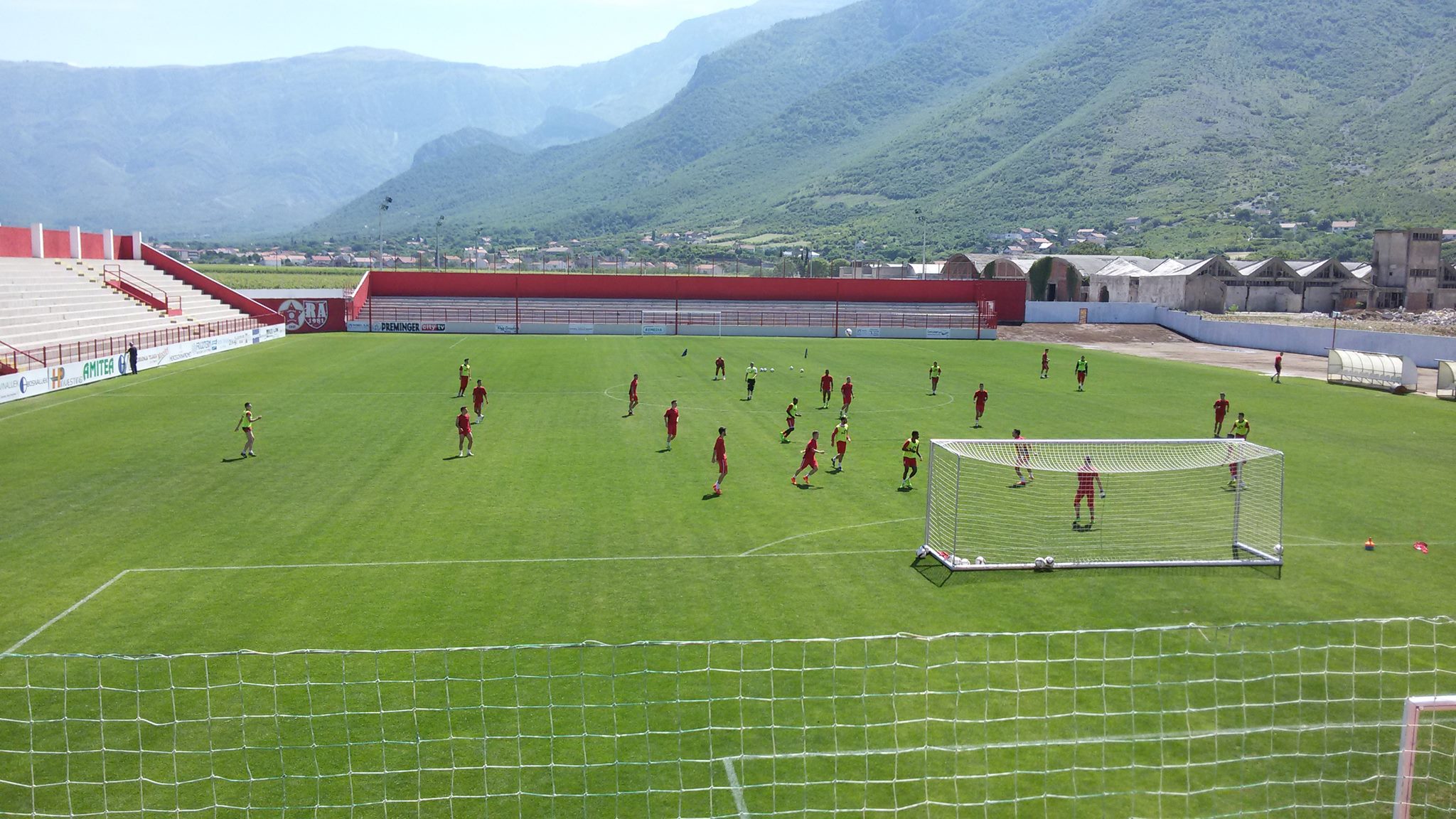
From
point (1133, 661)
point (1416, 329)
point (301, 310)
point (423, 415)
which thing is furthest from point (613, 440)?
point (1416, 329)

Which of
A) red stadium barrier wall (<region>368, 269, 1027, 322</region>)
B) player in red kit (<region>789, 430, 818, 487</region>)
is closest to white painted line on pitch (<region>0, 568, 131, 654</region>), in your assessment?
player in red kit (<region>789, 430, 818, 487</region>)

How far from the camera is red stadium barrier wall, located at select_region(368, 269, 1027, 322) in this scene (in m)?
82.5

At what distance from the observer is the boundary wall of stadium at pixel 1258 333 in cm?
5394

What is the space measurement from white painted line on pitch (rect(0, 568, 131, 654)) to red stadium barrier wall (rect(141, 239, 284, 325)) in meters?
54.6

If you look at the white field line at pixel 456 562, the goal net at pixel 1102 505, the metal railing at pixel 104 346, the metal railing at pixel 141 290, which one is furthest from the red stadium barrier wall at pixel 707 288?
the white field line at pixel 456 562

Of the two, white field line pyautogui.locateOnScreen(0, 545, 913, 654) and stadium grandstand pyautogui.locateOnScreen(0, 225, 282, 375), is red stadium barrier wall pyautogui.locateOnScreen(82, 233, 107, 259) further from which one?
white field line pyautogui.locateOnScreen(0, 545, 913, 654)

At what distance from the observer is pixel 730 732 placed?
1088cm

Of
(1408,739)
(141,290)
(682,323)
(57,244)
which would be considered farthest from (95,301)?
(1408,739)

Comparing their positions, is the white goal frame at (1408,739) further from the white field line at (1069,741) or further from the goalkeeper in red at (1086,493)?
the goalkeeper in red at (1086,493)

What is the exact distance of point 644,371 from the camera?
46938 mm

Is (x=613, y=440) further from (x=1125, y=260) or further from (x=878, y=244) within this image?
(x=878, y=244)

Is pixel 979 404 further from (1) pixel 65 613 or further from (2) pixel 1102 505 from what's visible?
(1) pixel 65 613

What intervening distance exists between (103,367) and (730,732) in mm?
40401

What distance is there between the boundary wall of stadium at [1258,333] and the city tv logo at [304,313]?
179ft
